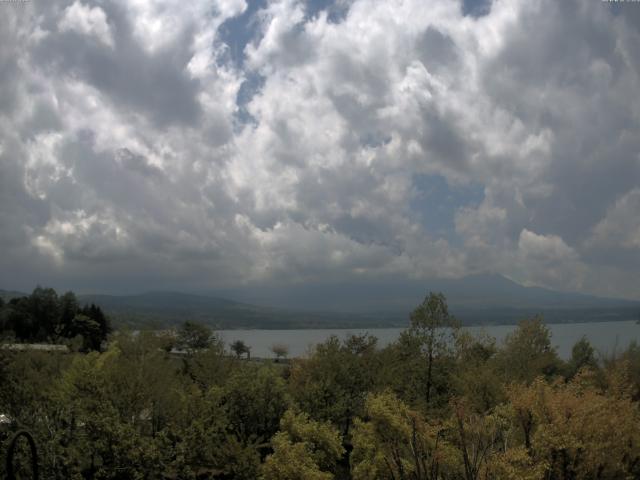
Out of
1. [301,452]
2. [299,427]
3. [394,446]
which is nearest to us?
[394,446]

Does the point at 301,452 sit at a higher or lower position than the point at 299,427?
lower

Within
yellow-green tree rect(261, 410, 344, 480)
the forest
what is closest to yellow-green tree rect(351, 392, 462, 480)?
the forest

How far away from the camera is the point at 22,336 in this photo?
100 metres

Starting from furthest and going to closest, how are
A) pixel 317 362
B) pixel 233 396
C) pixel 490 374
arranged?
pixel 317 362
pixel 490 374
pixel 233 396

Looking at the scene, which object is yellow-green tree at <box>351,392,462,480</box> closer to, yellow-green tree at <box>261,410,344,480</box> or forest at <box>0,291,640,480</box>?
forest at <box>0,291,640,480</box>

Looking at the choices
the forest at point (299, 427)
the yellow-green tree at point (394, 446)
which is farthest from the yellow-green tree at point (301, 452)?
the yellow-green tree at point (394, 446)

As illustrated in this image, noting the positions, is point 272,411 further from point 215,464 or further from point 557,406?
point 557,406

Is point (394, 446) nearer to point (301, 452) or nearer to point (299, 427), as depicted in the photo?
point (301, 452)

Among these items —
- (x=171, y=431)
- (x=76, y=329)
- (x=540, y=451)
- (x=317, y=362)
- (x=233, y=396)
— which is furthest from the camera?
(x=76, y=329)

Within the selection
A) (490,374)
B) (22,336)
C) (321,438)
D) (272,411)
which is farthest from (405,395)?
(22,336)

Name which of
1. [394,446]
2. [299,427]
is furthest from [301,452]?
[394,446]

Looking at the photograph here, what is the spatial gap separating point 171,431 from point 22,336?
91.4 m

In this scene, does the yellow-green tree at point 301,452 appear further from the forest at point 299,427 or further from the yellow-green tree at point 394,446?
the yellow-green tree at point 394,446

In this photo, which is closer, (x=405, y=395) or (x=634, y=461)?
(x=634, y=461)
